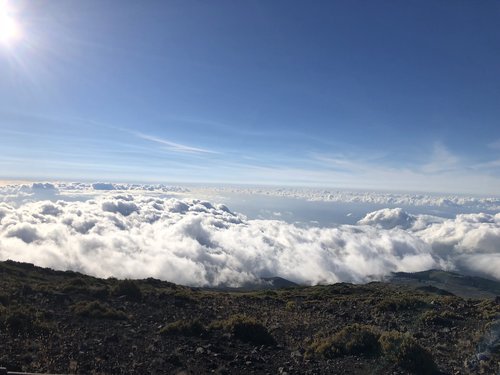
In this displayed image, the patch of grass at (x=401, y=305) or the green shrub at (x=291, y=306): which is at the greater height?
the patch of grass at (x=401, y=305)

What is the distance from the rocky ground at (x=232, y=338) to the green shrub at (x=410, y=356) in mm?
26

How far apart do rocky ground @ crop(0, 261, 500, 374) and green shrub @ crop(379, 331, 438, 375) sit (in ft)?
0.09

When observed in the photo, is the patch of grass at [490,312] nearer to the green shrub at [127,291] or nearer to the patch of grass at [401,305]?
the patch of grass at [401,305]

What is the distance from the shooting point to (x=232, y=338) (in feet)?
40.5

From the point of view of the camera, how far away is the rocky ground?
31.6ft

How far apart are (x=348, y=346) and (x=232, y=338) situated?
3939 mm

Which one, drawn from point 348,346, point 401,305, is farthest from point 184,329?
point 401,305

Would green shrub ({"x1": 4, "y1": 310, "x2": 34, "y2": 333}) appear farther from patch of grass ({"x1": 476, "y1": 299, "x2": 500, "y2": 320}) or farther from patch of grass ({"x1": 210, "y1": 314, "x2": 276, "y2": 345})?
patch of grass ({"x1": 476, "y1": 299, "x2": 500, "y2": 320})

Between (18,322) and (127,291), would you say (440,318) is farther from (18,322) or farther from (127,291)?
(18,322)

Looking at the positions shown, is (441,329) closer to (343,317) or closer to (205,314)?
(343,317)

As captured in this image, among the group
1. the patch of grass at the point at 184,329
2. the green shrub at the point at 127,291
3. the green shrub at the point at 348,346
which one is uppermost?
the green shrub at the point at 348,346

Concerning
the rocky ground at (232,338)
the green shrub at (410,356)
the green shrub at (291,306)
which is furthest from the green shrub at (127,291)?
the green shrub at (410,356)

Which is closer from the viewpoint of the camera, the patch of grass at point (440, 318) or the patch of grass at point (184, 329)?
the patch of grass at point (184, 329)

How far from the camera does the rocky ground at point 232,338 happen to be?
31.6 feet
